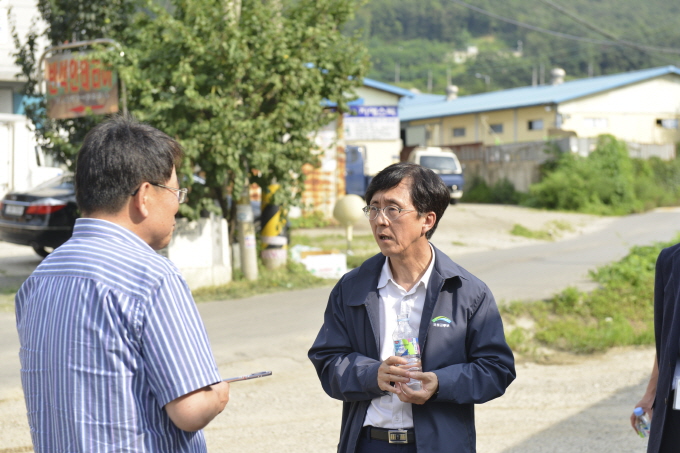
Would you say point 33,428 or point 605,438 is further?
point 605,438

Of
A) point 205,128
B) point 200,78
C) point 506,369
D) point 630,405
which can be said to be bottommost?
point 630,405

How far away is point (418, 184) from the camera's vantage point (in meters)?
3.28

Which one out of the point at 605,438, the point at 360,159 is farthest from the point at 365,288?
the point at 360,159

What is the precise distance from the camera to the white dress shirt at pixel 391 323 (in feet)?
9.84

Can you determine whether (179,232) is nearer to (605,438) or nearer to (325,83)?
(325,83)

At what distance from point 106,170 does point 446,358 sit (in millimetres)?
1525

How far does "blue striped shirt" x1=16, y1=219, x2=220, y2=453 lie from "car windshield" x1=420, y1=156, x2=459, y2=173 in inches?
1055

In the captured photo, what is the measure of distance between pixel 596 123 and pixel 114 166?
125 ft

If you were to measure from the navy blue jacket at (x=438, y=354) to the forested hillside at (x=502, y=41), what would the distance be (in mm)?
71367

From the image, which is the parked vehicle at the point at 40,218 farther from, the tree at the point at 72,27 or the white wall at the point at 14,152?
the white wall at the point at 14,152

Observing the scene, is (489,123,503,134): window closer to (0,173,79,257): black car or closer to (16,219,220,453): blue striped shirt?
(0,173,79,257): black car

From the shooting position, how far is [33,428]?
92.1 inches

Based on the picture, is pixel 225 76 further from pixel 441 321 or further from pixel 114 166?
pixel 114 166

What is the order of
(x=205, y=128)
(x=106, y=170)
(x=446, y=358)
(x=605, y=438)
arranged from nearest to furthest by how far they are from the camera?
(x=106, y=170) < (x=446, y=358) < (x=605, y=438) < (x=205, y=128)
